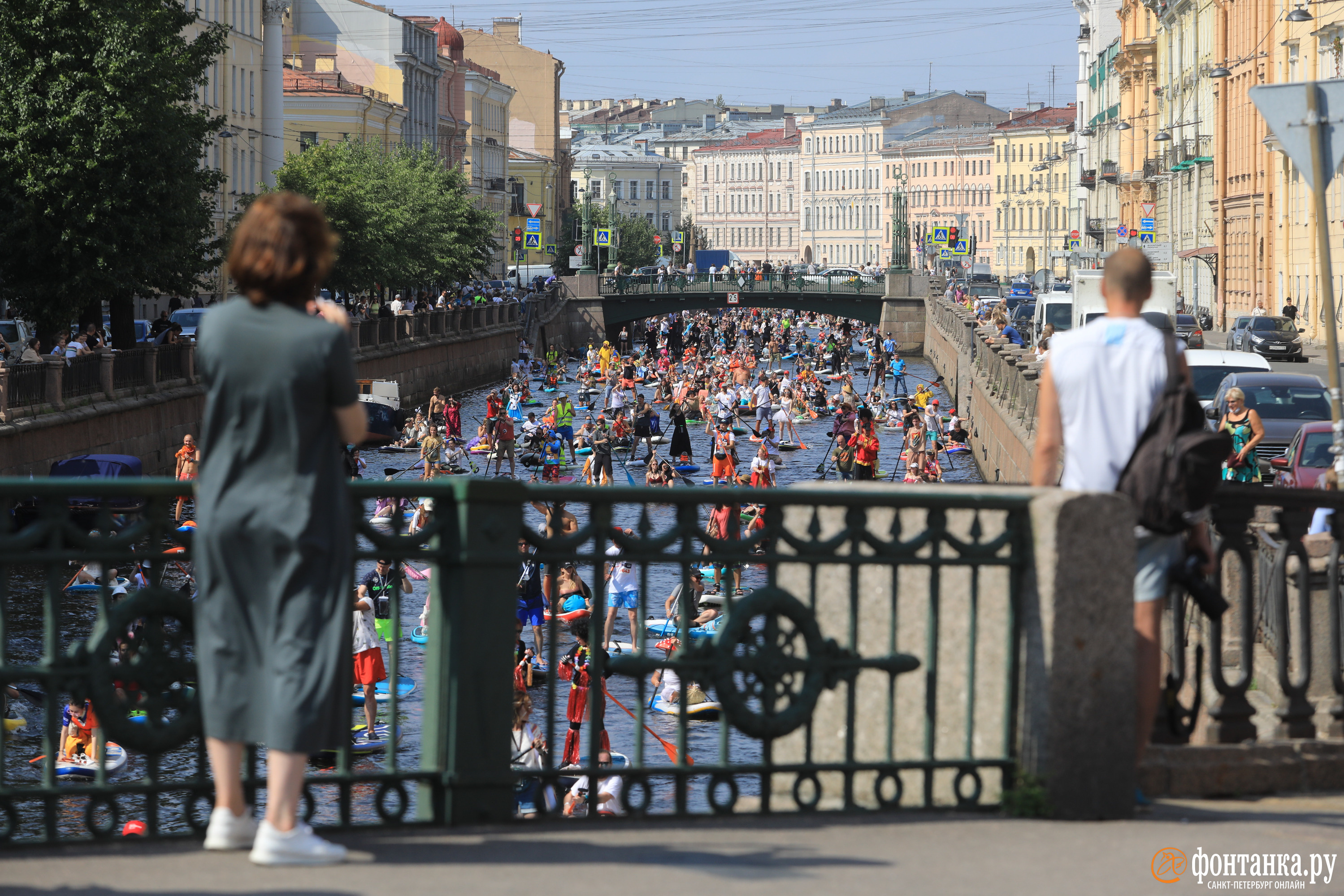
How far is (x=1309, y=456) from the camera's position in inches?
730

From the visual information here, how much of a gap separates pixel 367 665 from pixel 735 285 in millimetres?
70944


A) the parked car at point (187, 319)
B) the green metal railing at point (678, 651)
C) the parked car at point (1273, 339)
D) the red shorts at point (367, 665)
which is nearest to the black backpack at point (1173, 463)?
the green metal railing at point (678, 651)

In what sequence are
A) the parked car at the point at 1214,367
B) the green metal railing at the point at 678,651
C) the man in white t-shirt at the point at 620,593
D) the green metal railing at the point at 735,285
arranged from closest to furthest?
1. the green metal railing at the point at 678,651
2. the man in white t-shirt at the point at 620,593
3. the parked car at the point at 1214,367
4. the green metal railing at the point at 735,285

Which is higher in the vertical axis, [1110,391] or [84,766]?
[1110,391]

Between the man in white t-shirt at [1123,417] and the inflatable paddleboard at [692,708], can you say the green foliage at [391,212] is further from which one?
the man in white t-shirt at [1123,417]

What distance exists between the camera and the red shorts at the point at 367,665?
16875mm

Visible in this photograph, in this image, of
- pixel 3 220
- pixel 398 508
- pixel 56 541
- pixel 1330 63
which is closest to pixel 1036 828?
pixel 398 508

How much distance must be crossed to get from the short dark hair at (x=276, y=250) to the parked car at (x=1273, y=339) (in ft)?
139

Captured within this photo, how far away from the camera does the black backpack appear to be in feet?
17.5

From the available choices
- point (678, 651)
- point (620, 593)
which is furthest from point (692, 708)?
point (678, 651)

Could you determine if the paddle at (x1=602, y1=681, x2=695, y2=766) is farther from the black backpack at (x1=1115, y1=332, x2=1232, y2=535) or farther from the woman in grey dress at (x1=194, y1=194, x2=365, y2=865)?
the woman in grey dress at (x1=194, y1=194, x2=365, y2=865)

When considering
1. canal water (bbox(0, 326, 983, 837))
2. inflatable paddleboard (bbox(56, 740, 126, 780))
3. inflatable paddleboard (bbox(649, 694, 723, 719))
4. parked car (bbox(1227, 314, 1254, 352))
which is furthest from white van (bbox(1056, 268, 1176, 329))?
inflatable paddleboard (bbox(56, 740, 126, 780))

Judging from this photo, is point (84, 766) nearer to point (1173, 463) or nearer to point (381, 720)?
point (381, 720)

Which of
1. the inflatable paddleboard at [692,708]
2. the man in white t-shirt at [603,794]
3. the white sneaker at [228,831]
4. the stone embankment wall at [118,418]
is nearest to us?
the white sneaker at [228,831]
